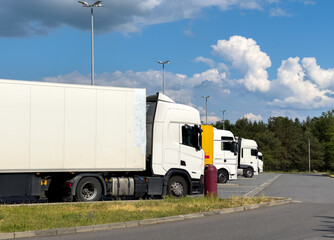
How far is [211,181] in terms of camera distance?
1560 cm

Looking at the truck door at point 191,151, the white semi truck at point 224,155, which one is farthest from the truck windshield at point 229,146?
the truck door at point 191,151

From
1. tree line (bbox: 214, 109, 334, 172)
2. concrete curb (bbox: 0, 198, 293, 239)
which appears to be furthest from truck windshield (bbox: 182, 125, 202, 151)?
tree line (bbox: 214, 109, 334, 172)

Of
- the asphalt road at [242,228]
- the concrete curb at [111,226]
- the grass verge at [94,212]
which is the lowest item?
the asphalt road at [242,228]

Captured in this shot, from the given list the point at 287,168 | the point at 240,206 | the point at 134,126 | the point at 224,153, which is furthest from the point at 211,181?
the point at 287,168

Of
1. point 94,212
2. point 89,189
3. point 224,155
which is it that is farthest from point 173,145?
point 224,155

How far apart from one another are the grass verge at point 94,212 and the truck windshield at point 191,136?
2.55 meters

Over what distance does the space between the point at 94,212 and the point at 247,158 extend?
30647mm

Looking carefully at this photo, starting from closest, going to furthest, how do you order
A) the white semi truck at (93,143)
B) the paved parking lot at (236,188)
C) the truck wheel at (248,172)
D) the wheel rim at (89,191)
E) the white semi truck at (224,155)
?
the white semi truck at (93,143), the wheel rim at (89,191), the paved parking lot at (236,188), the white semi truck at (224,155), the truck wheel at (248,172)

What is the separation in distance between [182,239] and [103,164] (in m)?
6.70

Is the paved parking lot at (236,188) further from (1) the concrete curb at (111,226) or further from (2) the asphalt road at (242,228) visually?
(2) the asphalt road at (242,228)

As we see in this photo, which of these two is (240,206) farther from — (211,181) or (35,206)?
(35,206)

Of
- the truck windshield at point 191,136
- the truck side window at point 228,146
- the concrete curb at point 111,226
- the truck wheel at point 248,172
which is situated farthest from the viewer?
the truck wheel at point 248,172

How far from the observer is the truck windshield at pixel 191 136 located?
17.1m

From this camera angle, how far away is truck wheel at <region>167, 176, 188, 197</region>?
1662 cm
